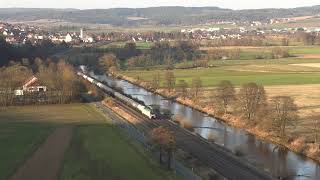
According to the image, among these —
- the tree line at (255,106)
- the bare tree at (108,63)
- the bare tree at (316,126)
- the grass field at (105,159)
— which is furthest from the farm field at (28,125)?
the bare tree at (108,63)

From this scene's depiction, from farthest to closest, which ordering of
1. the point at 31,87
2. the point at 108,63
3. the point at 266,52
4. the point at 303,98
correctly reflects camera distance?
the point at 266,52, the point at 108,63, the point at 31,87, the point at 303,98

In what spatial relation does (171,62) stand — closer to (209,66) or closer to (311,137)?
(209,66)

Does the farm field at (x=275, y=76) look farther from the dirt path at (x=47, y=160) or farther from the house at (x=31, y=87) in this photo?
the dirt path at (x=47, y=160)

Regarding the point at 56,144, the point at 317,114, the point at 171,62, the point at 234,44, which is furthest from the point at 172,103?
the point at 234,44

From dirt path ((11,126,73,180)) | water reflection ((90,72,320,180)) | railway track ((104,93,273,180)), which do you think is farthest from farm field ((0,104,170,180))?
water reflection ((90,72,320,180))

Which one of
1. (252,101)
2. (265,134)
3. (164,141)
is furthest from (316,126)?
(164,141)

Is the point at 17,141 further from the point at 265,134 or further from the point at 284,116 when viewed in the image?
the point at 284,116

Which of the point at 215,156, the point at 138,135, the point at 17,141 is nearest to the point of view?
the point at 215,156
